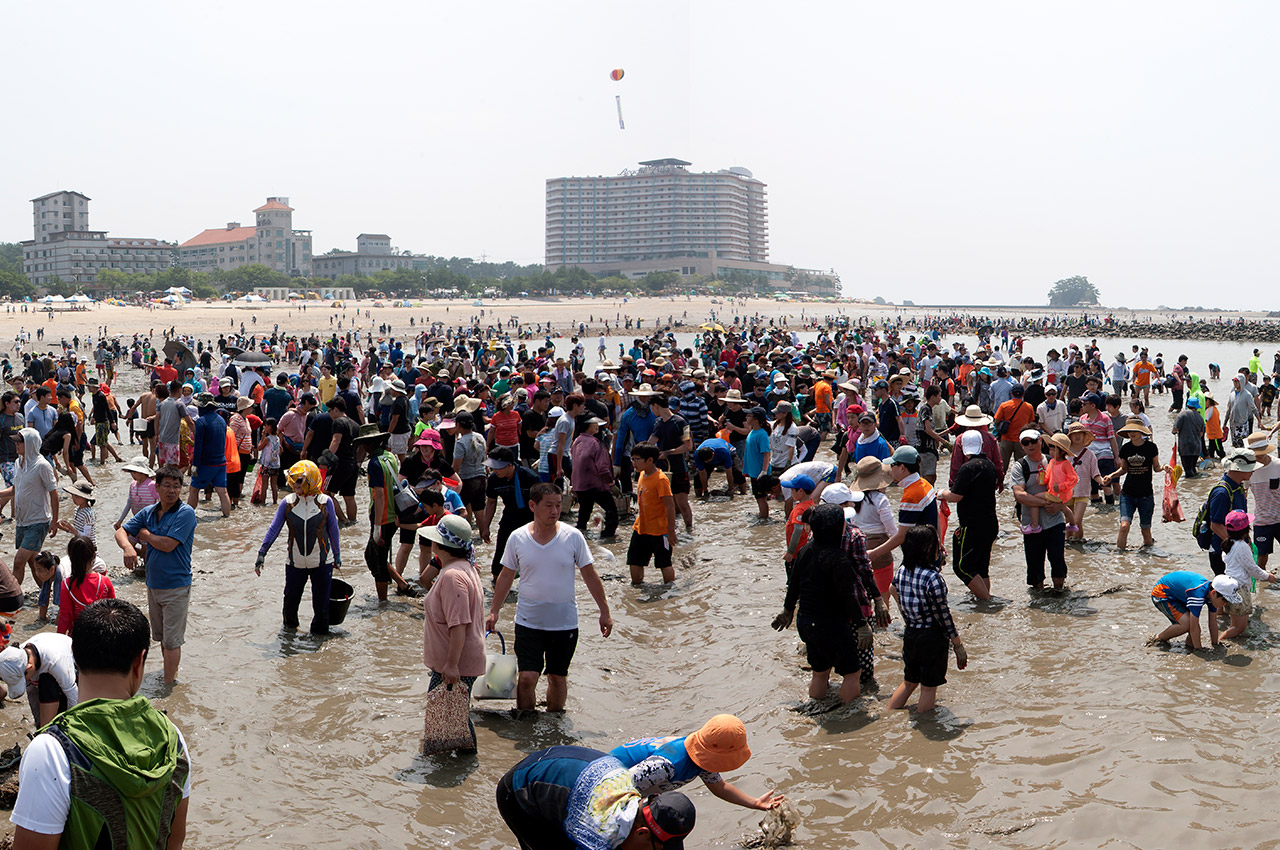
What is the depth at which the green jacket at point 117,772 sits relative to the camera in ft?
8.66

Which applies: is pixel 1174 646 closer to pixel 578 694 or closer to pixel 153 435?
pixel 578 694

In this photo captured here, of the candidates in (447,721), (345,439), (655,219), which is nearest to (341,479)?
(345,439)

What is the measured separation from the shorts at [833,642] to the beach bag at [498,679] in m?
1.78

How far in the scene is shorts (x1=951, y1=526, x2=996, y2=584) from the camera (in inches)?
321

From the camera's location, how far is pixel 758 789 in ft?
17.7

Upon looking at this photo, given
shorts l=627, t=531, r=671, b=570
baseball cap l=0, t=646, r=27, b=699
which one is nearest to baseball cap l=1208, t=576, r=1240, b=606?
shorts l=627, t=531, r=671, b=570

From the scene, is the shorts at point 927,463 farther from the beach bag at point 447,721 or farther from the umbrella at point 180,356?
the umbrella at point 180,356

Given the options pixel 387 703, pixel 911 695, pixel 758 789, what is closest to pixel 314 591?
pixel 387 703

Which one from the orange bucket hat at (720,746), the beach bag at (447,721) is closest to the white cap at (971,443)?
the beach bag at (447,721)

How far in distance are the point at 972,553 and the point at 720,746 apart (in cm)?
529

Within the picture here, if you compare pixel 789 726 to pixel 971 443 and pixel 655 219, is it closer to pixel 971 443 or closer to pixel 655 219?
pixel 971 443

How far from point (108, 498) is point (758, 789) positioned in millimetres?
11658

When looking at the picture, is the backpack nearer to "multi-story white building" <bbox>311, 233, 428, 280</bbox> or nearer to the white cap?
the white cap

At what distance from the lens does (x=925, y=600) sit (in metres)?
5.79
